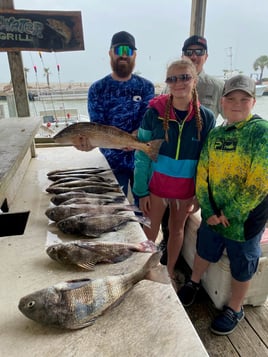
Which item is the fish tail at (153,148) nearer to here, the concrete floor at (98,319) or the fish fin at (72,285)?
the concrete floor at (98,319)

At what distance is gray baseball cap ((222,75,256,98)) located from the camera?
1626 mm

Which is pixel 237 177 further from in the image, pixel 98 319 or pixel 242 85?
pixel 98 319

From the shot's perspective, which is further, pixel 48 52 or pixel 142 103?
pixel 48 52

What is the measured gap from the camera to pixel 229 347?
1.83m

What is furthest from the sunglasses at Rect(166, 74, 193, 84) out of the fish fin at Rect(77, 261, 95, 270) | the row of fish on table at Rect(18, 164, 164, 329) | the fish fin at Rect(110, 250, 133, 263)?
the fish fin at Rect(77, 261, 95, 270)

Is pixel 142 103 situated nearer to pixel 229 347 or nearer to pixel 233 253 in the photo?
pixel 233 253

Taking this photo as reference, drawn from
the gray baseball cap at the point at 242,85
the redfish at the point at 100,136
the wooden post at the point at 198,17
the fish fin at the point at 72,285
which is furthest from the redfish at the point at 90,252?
the wooden post at the point at 198,17

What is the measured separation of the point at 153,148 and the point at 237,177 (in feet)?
1.89

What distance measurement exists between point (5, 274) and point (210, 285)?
1.57 metres

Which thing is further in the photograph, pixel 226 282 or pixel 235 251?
pixel 226 282

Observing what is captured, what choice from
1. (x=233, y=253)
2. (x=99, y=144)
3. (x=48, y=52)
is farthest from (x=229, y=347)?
(x=48, y=52)

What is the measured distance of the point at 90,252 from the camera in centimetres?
127

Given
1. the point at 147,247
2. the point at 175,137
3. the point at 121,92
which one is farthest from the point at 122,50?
the point at 147,247

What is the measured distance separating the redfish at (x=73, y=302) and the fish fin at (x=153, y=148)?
39.4 inches
